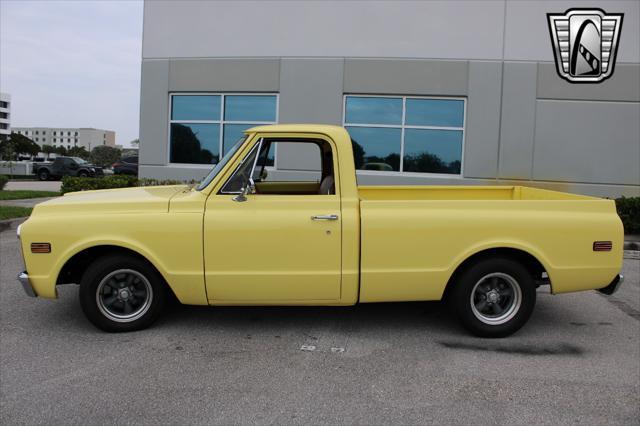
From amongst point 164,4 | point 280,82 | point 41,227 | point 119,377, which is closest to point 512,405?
point 119,377

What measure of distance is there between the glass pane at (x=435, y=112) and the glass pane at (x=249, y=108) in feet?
11.5

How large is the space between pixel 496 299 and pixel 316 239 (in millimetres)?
1770

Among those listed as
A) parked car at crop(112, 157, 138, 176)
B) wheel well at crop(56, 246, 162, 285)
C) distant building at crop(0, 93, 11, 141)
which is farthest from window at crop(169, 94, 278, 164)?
distant building at crop(0, 93, 11, 141)

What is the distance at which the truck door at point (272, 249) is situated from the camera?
4.42 meters

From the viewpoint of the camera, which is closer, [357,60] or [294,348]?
[294,348]

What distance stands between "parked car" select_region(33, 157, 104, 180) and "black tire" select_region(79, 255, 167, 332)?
1217 inches

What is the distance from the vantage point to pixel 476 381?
3795mm

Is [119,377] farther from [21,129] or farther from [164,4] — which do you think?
[21,129]

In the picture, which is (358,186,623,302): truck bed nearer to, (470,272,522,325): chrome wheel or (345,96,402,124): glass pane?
(470,272,522,325): chrome wheel

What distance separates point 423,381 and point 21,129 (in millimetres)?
184689

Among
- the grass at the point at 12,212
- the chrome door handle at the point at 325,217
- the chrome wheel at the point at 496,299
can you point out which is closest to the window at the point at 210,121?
the grass at the point at 12,212

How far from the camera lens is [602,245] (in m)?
4.62

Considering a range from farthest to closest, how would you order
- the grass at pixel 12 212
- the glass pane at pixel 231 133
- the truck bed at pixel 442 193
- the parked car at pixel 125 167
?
the parked car at pixel 125 167
the glass pane at pixel 231 133
the grass at pixel 12 212
the truck bed at pixel 442 193

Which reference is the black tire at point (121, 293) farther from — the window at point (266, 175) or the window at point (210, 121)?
the window at point (210, 121)
